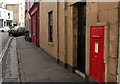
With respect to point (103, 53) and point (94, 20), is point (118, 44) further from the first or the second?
point (94, 20)

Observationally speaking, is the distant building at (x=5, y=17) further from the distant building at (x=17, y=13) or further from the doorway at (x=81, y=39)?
the doorway at (x=81, y=39)

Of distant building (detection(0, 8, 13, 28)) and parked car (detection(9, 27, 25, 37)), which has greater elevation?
distant building (detection(0, 8, 13, 28))

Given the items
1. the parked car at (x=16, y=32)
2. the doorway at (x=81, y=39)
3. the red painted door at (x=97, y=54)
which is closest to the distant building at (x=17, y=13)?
the parked car at (x=16, y=32)

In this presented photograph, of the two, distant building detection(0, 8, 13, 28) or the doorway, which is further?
distant building detection(0, 8, 13, 28)

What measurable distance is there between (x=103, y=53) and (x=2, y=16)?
80.8 metres

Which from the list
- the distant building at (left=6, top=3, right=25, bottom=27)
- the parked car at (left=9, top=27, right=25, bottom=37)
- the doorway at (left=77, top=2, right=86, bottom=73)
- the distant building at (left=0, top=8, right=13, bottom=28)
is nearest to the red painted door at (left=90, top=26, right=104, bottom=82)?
the doorway at (left=77, top=2, right=86, bottom=73)

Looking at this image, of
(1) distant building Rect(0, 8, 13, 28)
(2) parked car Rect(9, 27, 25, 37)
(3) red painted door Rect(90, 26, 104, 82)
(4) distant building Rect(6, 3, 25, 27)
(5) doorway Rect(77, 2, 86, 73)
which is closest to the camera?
(3) red painted door Rect(90, 26, 104, 82)

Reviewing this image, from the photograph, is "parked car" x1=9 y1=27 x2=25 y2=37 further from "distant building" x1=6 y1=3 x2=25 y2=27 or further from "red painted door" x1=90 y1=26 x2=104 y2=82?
"distant building" x1=6 y1=3 x2=25 y2=27

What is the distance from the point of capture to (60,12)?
12.5m

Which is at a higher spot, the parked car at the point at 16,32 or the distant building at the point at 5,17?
the distant building at the point at 5,17

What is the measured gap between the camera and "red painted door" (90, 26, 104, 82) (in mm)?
6910

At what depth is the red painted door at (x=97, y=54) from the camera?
691cm

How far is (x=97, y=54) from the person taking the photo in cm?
719

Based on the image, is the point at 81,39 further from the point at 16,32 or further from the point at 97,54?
the point at 16,32
